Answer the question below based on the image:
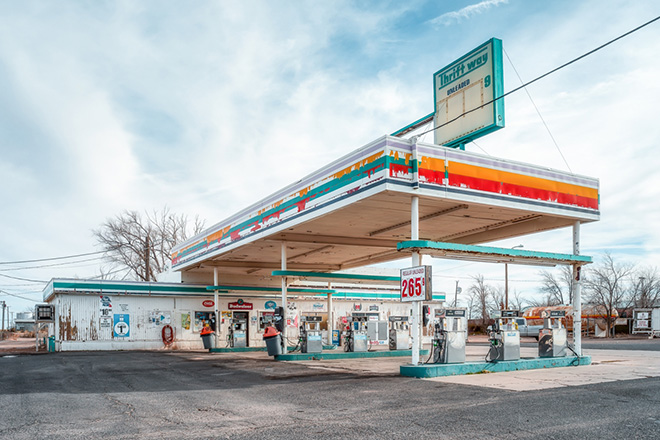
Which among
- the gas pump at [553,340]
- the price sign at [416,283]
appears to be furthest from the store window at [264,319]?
the price sign at [416,283]

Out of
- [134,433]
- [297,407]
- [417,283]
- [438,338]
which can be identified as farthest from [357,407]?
[438,338]

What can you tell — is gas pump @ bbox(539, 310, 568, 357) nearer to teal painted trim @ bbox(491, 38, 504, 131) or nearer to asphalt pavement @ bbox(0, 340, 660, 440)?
asphalt pavement @ bbox(0, 340, 660, 440)

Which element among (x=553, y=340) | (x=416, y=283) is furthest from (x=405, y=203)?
(x=553, y=340)

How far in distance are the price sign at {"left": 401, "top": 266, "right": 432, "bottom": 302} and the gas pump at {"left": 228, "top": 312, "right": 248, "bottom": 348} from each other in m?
15.6

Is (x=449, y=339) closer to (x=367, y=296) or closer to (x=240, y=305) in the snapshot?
(x=240, y=305)

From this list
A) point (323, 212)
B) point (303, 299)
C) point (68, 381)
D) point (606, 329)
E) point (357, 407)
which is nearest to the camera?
point (357, 407)

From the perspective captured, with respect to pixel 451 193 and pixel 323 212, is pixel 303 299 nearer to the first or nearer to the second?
pixel 323 212

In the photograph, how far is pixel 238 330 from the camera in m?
29.1

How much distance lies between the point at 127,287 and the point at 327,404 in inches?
784

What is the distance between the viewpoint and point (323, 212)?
15461 millimetres

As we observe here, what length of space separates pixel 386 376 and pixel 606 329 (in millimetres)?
38142

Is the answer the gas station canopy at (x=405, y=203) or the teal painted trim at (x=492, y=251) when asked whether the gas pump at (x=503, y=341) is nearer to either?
the teal painted trim at (x=492, y=251)

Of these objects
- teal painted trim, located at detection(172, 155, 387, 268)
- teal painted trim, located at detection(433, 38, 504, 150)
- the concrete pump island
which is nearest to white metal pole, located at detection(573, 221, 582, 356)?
the concrete pump island

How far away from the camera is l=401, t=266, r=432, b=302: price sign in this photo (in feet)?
42.7
